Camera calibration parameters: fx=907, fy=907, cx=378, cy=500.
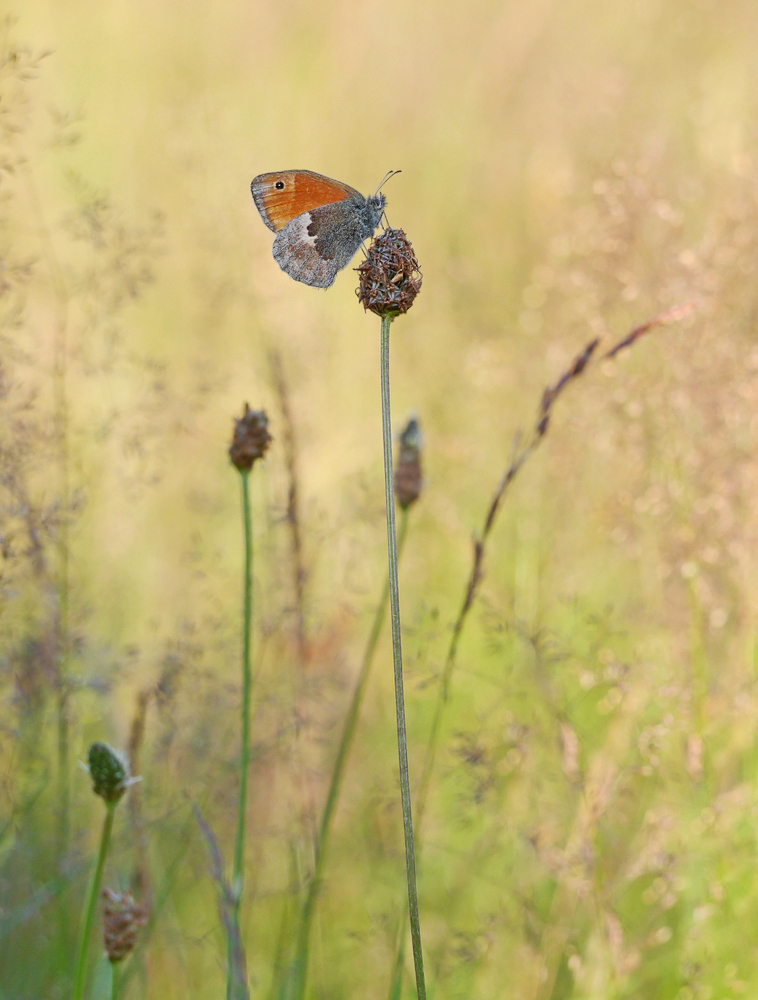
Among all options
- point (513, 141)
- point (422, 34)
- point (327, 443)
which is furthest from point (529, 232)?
Answer: point (422, 34)

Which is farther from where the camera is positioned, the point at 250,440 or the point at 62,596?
the point at 62,596

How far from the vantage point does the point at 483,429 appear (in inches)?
135

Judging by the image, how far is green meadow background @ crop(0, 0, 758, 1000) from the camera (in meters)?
1.92

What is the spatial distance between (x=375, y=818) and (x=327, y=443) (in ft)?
4.16

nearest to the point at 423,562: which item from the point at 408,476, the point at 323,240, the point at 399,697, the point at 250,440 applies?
the point at 408,476

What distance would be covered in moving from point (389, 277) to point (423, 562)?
2.24 metres

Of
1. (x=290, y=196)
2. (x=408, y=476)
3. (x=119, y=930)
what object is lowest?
(x=119, y=930)

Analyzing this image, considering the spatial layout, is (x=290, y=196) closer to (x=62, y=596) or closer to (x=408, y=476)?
(x=408, y=476)

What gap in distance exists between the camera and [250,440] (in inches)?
61.0

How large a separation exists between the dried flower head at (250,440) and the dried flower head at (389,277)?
0.40 meters

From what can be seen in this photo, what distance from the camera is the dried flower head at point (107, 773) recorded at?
1264 millimetres

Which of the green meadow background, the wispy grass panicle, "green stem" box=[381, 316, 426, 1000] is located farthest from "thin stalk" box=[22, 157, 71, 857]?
"green stem" box=[381, 316, 426, 1000]

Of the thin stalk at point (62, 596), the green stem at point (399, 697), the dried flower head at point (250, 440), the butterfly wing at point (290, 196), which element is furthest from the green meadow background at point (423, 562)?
the green stem at point (399, 697)

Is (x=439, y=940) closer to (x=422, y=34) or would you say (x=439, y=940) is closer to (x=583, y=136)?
(x=583, y=136)
